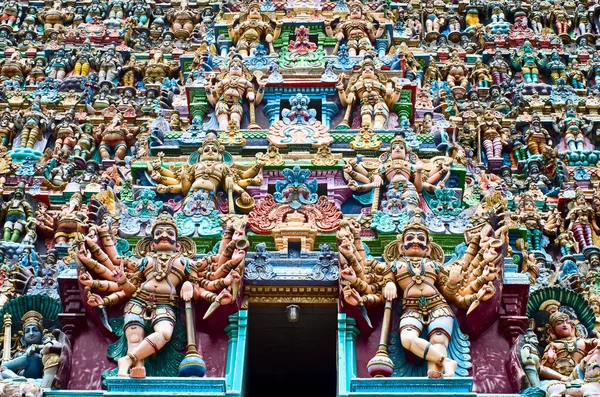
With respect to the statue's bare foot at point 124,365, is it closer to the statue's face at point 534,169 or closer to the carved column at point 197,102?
the carved column at point 197,102

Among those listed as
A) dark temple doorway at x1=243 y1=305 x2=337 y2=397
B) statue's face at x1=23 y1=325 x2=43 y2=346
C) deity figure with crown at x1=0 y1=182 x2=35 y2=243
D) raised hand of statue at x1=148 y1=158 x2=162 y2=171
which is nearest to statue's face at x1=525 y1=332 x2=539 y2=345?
dark temple doorway at x1=243 y1=305 x2=337 y2=397

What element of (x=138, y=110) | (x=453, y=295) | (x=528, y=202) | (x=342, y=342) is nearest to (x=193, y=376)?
(x=342, y=342)

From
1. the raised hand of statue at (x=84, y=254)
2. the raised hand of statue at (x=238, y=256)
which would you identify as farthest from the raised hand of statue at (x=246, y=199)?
the raised hand of statue at (x=84, y=254)

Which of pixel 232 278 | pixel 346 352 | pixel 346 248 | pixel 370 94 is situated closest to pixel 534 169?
pixel 370 94

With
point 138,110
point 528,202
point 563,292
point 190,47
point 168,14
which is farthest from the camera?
point 168,14

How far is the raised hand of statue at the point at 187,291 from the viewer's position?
52.8 feet

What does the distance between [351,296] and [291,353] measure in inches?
75.3

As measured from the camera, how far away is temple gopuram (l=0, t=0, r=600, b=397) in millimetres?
15930

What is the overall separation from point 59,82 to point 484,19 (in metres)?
10.3

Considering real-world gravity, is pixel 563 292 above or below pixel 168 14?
below

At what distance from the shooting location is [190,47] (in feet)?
88.1

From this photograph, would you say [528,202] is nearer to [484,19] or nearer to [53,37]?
[484,19]

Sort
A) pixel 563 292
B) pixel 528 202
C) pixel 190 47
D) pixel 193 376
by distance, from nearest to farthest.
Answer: pixel 193 376, pixel 563 292, pixel 528 202, pixel 190 47

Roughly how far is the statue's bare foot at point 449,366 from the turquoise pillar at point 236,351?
259 centimetres
